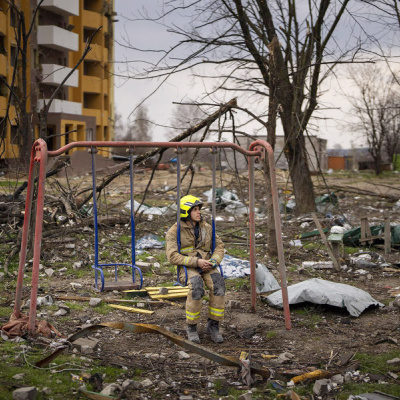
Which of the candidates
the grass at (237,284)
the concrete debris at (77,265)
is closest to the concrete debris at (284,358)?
the grass at (237,284)

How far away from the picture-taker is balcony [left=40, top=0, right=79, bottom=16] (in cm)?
3366

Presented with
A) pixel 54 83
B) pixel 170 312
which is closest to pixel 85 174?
pixel 54 83

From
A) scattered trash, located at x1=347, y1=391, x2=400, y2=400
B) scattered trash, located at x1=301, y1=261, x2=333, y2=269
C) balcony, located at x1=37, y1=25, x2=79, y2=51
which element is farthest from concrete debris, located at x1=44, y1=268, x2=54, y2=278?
balcony, located at x1=37, y1=25, x2=79, y2=51

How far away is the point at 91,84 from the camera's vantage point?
39.3 metres

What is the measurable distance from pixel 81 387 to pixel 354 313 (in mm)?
3398

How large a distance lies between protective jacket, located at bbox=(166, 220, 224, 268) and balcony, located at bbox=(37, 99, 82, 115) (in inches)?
1132

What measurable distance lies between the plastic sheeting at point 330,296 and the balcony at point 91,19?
35.1m

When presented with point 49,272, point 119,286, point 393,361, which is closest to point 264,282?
point 119,286

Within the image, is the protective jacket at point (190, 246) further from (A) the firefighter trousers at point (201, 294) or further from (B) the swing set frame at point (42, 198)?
(B) the swing set frame at point (42, 198)

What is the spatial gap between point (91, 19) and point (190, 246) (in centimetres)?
3612

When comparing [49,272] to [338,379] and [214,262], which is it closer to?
[214,262]

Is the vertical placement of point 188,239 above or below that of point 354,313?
above

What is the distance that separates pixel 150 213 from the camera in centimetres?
1384

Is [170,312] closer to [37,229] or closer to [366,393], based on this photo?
[37,229]
